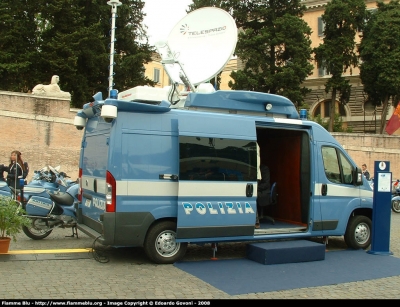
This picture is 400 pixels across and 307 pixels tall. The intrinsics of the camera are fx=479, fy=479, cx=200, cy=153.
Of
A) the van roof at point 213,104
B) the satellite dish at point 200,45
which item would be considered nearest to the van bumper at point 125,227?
the van roof at point 213,104

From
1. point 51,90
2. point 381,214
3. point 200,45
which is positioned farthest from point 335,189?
point 51,90

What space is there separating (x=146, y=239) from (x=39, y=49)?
24.5 m

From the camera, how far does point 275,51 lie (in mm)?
33469

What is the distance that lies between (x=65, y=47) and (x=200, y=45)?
19.0 m

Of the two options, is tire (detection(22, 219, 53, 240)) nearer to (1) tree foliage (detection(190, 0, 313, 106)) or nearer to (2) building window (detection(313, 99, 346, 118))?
(1) tree foliage (detection(190, 0, 313, 106))

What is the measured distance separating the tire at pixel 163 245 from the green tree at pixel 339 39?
29909mm

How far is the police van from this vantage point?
7344 mm

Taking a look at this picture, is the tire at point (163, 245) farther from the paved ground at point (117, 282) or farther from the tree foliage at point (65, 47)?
the tree foliage at point (65, 47)

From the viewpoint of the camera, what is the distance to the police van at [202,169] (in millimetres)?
7344

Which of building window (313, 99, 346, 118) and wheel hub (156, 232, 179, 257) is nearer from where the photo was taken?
wheel hub (156, 232, 179, 257)

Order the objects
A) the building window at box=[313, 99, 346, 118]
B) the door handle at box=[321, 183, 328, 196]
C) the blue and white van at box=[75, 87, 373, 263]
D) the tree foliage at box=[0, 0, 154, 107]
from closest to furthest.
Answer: the blue and white van at box=[75, 87, 373, 263], the door handle at box=[321, 183, 328, 196], the tree foliage at box=[0, 0, 154, 107], the building window at box=[313, 99, 346, 118]

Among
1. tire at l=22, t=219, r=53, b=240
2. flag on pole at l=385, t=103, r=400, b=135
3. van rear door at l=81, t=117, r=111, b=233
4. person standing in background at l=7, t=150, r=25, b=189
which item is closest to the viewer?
van rear door at l=81, t=117, r=111, b=233

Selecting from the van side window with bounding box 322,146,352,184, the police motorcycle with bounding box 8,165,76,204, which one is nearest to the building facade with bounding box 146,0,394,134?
the police motorcycle with bounding box 8,165,76,204

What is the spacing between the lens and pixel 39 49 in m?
29.1
